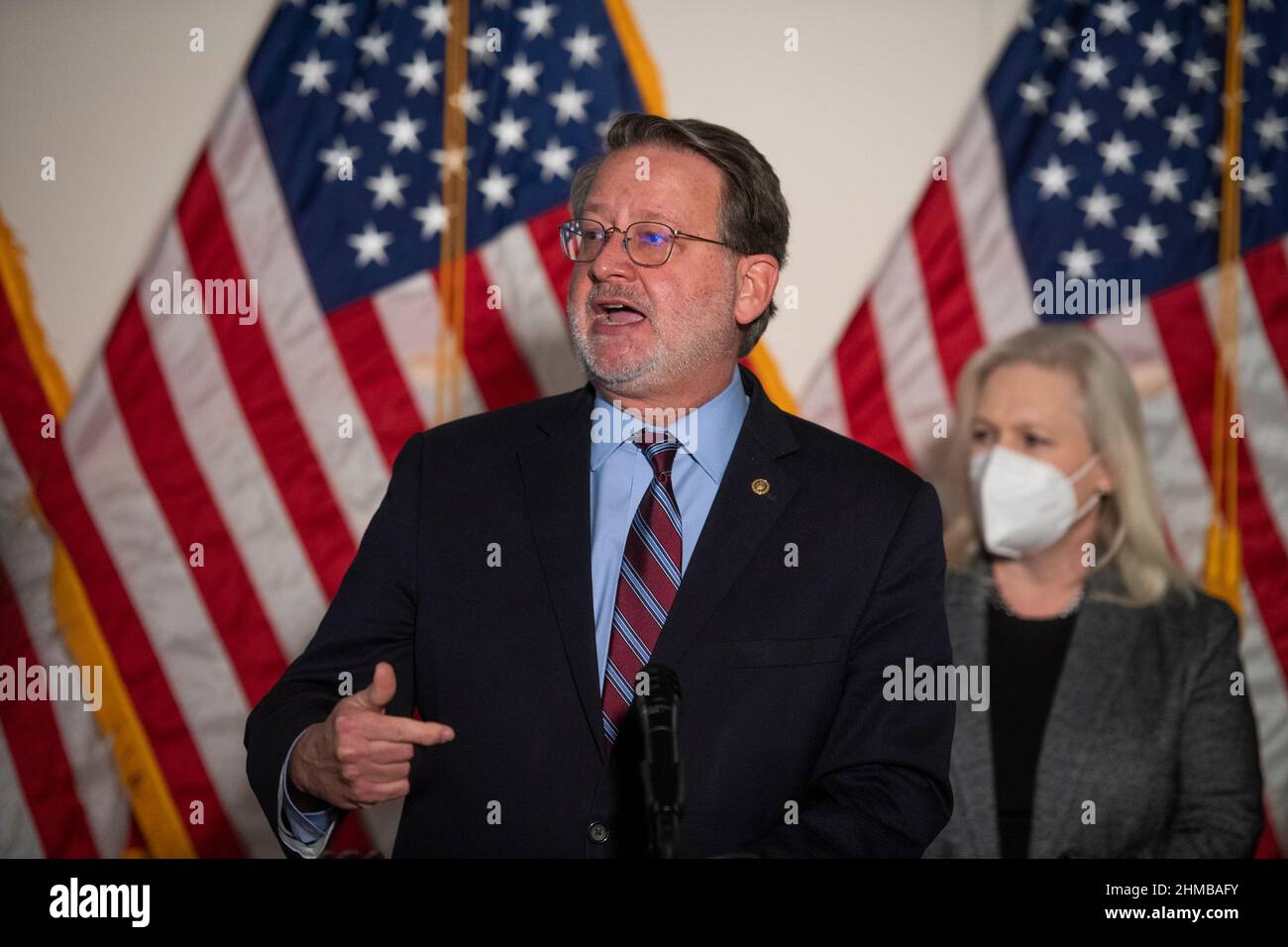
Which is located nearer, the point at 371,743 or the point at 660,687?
the point at 660,687

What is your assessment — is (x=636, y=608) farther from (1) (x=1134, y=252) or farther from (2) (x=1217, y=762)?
(1) (x=1134, y=252)

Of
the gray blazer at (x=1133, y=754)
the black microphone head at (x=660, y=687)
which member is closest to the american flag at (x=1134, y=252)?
the gray blazer at (x=1133, y=754)

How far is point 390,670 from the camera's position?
160cm

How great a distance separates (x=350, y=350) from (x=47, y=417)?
856mm

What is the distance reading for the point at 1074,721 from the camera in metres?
3.18

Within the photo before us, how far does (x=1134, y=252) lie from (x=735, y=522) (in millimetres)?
2096

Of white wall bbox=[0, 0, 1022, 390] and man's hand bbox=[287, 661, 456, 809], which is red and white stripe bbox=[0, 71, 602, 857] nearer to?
white wall bbox=[0, 0, 1022, 390]

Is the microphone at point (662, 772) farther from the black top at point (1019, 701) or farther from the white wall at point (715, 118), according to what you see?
the white wall at point (715, 118)

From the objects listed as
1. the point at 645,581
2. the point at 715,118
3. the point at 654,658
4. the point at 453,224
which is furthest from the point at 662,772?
the point at 715,118

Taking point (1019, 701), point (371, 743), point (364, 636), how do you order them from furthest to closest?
point (1019, 701), point (364, 636), point (371, 743)

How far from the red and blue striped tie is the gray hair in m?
0.35

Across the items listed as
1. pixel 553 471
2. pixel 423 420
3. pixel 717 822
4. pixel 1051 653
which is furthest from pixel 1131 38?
pixel 717 822

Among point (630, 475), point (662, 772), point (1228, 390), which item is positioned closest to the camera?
point (662, 772)

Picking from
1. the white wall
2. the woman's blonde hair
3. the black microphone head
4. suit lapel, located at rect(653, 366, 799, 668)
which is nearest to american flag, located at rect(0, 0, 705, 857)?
the white wall
